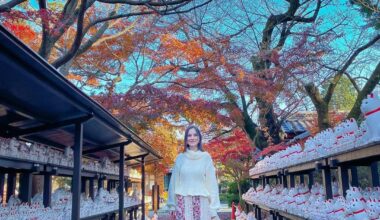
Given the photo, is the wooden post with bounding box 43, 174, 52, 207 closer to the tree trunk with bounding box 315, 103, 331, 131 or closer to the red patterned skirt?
the red patterned skirt

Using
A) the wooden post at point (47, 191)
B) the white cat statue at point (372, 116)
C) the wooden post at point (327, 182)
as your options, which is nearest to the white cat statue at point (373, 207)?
the white cat statue at point (372, 116)

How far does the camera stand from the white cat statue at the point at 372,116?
83.4 inches

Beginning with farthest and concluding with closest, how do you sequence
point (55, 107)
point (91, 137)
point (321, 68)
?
point (321, 68) → point (91, 137) → point (55, 107)

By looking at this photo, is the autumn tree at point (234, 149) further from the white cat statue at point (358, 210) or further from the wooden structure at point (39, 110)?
the white cat statue at point (358, 210)

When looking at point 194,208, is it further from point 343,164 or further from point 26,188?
point 26,188

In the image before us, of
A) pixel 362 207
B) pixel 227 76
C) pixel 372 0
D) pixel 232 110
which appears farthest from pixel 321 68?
pixel 362 207

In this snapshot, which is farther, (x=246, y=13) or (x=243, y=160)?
(x=243, y=160)

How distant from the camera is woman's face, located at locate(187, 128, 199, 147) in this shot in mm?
3369

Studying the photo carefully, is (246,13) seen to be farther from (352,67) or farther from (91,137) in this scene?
(91,137)

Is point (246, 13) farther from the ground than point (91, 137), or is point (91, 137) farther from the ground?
point (246, 13)

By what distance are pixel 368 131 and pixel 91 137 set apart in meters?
3.99

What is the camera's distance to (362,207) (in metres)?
2.34

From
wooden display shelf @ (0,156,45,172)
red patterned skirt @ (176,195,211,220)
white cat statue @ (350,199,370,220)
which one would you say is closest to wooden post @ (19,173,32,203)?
wooden display shelf @ (0,156,45,172)

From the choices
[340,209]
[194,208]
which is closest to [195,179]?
[194,208]
